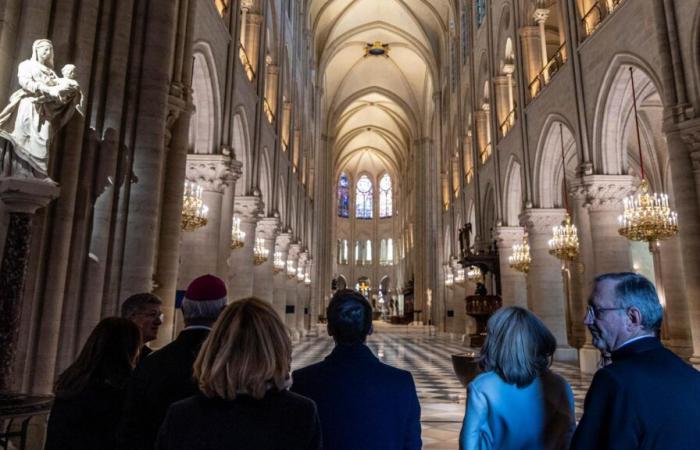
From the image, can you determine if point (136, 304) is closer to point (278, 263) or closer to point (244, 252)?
point (244, 252)

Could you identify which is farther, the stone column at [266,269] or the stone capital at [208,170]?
the stone column at [266,269]

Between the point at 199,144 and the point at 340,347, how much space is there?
9.47 meters

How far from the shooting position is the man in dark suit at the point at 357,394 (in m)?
1.82

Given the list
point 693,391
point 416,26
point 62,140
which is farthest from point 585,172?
point 416,26

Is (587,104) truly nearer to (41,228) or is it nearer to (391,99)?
(41,228)

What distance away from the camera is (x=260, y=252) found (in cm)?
1564

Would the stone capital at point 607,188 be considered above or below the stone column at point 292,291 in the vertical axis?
above

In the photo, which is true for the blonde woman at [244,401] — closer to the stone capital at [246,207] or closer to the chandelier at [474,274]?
the stone capital at [246,207]

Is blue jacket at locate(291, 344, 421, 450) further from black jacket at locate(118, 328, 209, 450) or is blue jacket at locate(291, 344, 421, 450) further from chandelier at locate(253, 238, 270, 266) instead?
chandelier at locate(253, 238, 270, 266)

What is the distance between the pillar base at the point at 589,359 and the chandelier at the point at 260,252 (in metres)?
9.21

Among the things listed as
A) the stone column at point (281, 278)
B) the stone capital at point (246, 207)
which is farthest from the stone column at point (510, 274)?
the stone capital at point (246, 207)

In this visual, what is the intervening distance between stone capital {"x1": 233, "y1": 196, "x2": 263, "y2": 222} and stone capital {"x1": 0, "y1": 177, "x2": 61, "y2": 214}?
352 inches

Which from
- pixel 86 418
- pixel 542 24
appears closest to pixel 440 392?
pixel 86 418

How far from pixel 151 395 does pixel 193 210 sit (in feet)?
26.2
